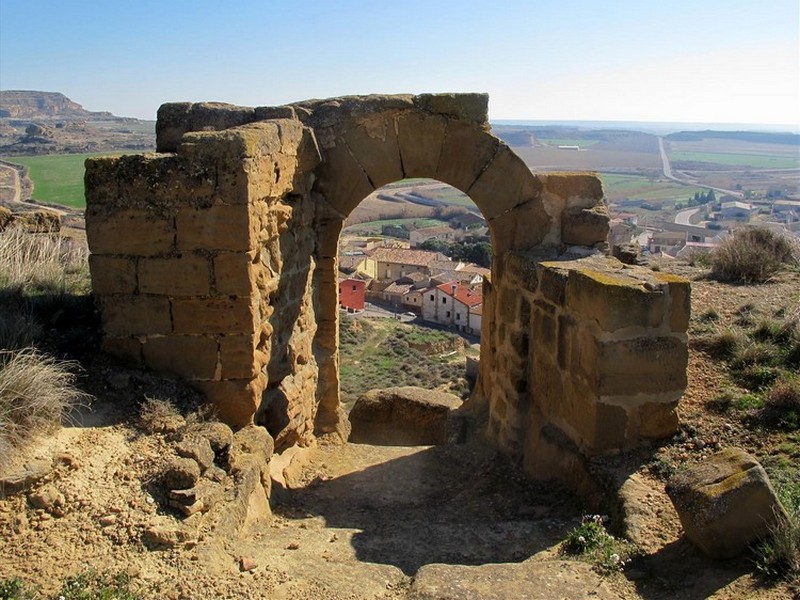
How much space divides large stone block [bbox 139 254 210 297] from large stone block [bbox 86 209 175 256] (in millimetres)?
75

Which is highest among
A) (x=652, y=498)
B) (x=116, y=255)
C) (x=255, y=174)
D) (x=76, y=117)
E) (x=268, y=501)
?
(x=76, y=117)

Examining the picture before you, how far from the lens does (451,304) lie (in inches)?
1339

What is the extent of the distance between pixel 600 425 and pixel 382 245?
46704 mm

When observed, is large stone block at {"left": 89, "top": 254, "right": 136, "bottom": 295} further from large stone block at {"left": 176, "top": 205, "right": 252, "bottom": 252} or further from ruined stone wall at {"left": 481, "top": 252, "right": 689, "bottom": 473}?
ruined stone wall at {"left": 481, "top": 252, "right": 689, "bottom": 473}

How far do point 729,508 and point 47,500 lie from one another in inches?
119

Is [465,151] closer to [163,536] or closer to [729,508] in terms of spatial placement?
[729,508]

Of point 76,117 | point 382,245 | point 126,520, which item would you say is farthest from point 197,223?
point 76,117

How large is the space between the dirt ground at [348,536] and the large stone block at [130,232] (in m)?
0.75

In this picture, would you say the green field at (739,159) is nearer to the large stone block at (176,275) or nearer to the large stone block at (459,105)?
the large stone block at (459,105)

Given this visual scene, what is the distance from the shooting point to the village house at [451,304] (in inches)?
1312

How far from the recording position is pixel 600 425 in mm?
4199

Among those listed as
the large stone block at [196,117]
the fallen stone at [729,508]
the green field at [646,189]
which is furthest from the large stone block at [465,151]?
the green field at [646,189]

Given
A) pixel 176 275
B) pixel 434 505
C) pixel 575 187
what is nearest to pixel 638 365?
pixel 434 505

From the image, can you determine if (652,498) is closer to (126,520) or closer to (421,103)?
(126,520)
